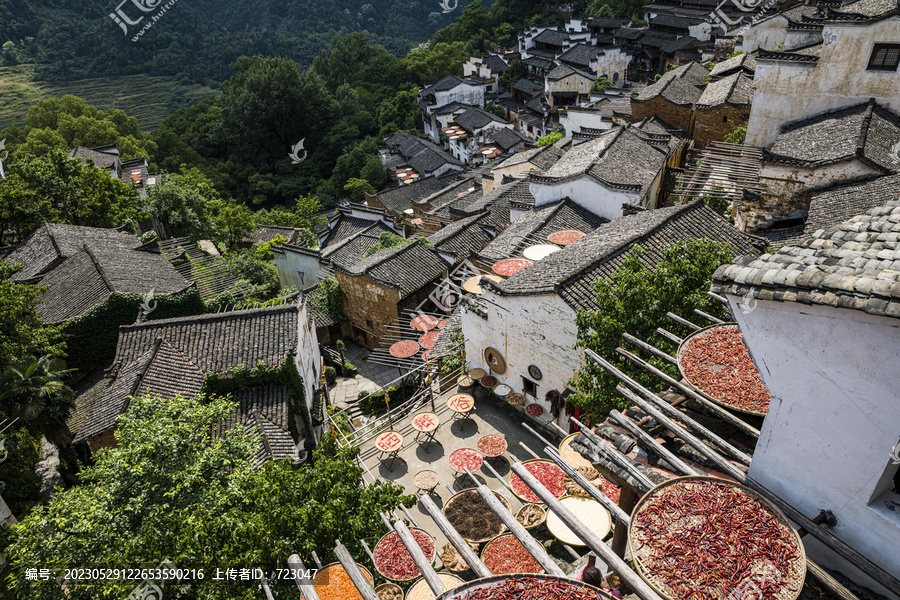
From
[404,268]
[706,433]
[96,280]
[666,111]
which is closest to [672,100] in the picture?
[666,111]

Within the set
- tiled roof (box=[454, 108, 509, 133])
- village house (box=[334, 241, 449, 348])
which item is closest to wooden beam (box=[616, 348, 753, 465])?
village house (box=[334, 241, 449, 348])

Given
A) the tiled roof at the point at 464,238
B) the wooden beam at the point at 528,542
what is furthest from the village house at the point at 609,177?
the wooden beam at the point at 528,542

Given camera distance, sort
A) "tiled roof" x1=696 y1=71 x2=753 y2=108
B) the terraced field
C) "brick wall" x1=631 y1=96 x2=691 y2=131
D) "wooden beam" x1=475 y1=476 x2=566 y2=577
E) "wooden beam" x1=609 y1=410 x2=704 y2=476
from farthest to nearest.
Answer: the terraced field → "brick wall" x1=631 y1=96 x2=691 y2=131 → "tiled roof" x1=696 y1=71 x2=753 y2=108 → "wooden beam" x1=609 y1=410 x2=704 y2=476 → "wooden beam" x1=475 y1=476 x2=566 y2=577

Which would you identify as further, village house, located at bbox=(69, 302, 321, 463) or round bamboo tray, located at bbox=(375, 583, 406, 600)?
village house, located at bbox=(69, 302, 321, 463)

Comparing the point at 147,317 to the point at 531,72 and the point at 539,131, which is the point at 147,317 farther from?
the point at 531,72

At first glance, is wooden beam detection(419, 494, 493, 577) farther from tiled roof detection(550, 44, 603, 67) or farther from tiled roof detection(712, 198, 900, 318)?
tiled roof detection(550, 44, 603, 67)

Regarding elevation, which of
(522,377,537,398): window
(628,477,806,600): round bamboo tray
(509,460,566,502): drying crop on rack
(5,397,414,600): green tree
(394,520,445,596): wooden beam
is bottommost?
(522,377,537,398): window

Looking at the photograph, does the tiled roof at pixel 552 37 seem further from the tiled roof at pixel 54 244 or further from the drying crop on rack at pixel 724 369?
the drying crop on rack at pixel 724 369
